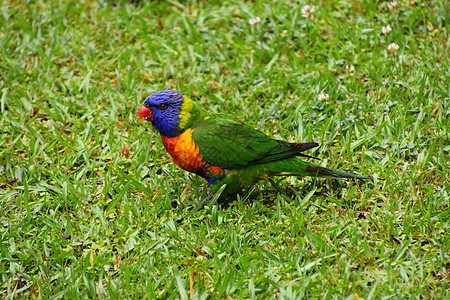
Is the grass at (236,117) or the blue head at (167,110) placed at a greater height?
the blue head at (167,110)

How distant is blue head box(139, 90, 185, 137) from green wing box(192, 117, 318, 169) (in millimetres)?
178

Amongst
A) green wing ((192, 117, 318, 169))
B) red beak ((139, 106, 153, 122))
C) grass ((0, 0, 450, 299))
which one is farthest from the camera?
red beak ((139, 106, 153, 122))

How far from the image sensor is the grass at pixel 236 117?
3031 mm

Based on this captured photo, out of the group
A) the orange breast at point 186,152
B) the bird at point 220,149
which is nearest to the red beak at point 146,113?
the bird at point 220,149

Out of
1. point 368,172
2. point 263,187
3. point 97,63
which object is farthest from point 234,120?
point 97,63

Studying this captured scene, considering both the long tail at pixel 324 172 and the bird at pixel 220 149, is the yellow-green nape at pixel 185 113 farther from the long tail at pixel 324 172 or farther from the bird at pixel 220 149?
the long tail at pixel 324 172

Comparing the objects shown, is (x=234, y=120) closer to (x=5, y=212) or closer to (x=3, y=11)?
(x=5, y=212)

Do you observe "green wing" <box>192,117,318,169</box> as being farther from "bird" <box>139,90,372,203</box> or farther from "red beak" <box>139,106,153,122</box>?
"red beak" <box>139,106,153,122</box>

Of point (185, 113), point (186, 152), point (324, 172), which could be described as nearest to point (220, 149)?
point (186, 152)

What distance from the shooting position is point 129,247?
331cm

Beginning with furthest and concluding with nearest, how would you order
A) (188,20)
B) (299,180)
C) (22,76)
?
(188,20) < (22,76) < (299,180)

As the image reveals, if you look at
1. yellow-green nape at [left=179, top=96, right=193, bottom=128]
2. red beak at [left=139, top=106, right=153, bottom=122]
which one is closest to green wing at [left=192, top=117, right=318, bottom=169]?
yellow-green nape at [left=179, top=96, right=193, bottom=128]

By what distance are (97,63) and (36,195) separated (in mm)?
2067

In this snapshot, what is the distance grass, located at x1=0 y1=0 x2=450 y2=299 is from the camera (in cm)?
303
